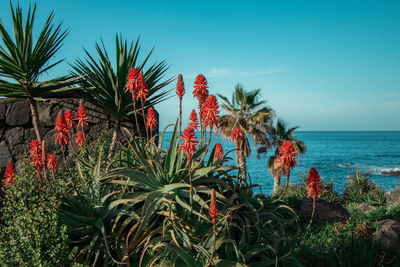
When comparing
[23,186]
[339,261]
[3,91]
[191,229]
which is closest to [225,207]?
[191,229]

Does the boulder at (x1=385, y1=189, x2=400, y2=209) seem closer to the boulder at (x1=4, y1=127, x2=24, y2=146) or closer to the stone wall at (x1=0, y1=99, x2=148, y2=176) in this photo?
the stone wall at (x1=0, y1=99, x2=148, y2=176)

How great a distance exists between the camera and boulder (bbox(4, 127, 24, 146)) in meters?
6.85

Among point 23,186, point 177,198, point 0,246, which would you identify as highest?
point 23,186

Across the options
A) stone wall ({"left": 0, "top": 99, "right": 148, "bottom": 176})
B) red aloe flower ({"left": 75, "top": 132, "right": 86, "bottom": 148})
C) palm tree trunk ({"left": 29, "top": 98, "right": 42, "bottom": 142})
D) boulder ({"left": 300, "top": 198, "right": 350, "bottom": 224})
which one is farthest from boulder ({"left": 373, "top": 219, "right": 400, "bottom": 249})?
palm tree trunk ({"left": 29, "top": 98, "right": 42, "bottom": 142})

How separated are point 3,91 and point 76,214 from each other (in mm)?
4763

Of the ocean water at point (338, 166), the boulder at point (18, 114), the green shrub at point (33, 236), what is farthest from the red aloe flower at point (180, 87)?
the boulder at point (18, 114)

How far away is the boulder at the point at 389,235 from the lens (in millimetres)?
4137

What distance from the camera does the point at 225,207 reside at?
9.59 ft

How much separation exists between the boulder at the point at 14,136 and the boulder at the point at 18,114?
15cm

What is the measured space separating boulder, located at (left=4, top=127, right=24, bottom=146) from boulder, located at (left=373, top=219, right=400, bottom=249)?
7.81m

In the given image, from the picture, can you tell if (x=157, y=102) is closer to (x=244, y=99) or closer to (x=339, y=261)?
(x=339, y=261)

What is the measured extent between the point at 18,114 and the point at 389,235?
820 cm

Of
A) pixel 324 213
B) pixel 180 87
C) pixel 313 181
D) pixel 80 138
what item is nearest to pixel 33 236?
pixel 80 138

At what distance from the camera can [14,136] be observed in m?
6.88
